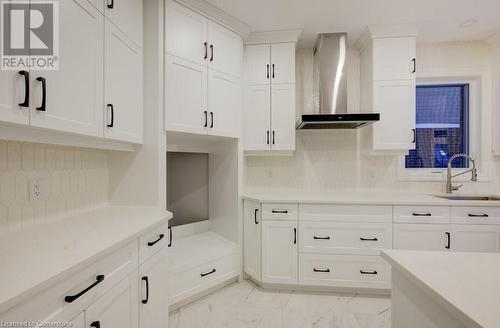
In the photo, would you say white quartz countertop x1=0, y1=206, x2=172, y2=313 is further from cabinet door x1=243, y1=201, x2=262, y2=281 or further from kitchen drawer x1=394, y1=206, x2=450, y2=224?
kitchen drawer x1=394, y1=206, x2=450, y2=224

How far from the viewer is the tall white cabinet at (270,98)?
2.74m

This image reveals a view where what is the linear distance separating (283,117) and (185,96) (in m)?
1.12

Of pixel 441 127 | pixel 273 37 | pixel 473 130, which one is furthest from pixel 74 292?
pixel 473 130

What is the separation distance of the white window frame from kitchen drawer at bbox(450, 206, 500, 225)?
70 centimetres

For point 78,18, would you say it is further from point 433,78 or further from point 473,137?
point 473,137

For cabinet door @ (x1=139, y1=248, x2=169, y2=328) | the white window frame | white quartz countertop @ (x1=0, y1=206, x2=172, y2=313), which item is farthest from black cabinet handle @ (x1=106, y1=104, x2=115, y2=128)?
the white window frame

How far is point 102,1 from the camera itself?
A: 146 cm

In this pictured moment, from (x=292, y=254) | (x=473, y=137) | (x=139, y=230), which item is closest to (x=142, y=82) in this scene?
(x=139, y=230)

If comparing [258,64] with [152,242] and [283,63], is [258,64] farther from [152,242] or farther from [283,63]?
[152,242]

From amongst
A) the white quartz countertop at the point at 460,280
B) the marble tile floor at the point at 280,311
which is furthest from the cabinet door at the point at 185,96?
the white quartz countertop at the point at 460,280

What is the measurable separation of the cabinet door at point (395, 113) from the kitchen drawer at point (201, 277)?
199cm

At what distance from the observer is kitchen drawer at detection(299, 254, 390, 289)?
7.63 feet

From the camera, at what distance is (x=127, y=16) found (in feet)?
5.65
